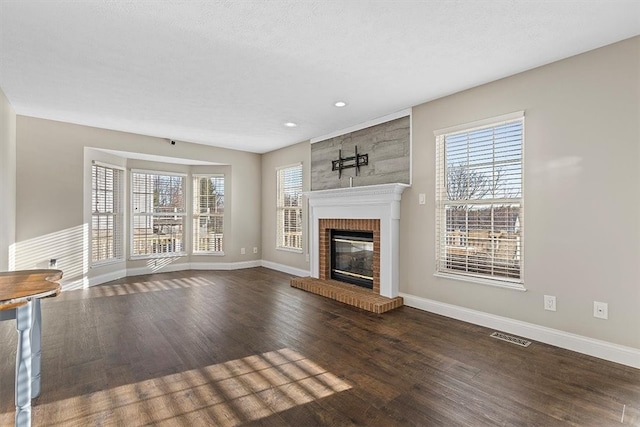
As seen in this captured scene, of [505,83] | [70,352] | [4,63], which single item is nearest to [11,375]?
[70,352]

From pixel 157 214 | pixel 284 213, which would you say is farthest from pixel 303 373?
pixel 157 214

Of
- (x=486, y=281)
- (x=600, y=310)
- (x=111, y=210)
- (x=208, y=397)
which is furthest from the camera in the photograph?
(x=111, y=210)

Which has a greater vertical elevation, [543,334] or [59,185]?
[59,185]

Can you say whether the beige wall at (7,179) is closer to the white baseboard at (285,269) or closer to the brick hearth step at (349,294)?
the brick hearth step at (349,294)

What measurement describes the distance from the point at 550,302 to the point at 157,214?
649 cm

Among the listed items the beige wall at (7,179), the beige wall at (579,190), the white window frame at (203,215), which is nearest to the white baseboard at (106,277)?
the beige wall at (7,179)

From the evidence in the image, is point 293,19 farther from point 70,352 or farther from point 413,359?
point 70,352

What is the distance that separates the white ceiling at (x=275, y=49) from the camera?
2.14 m

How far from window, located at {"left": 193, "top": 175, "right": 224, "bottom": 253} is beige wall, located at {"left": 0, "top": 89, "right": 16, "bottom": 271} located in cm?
295

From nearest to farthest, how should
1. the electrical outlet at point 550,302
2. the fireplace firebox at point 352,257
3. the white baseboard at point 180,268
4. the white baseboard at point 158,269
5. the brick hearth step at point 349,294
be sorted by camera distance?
1. the electrical outlet at point 550,302
2. the brick hearth step at point 349,294
3. the fireplace firebox at point 352,257
4. the white baseboard at point 180,268
5. the white baseboard at point 158,269

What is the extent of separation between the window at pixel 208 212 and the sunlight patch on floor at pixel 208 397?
15.2ft

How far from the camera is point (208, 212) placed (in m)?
6.82

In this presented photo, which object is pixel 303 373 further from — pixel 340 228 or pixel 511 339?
pixel 340 228

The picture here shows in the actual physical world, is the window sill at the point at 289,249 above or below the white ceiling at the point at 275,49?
below
